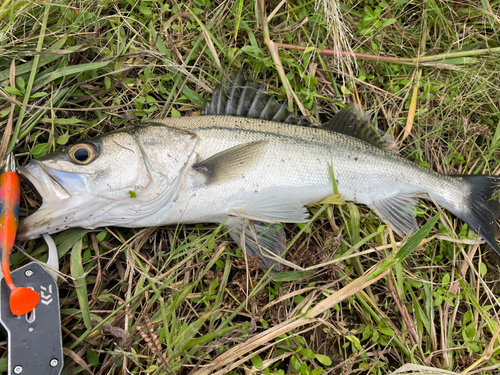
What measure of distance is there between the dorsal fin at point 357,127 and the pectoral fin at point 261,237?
2.88 ft

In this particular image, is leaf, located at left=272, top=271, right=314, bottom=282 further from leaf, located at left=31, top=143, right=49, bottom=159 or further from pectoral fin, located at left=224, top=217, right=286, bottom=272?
leaf, located at left=31, top=143, right=49, bottom=159

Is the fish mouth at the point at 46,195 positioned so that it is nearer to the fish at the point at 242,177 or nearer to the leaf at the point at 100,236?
the fish at the point at 242,177

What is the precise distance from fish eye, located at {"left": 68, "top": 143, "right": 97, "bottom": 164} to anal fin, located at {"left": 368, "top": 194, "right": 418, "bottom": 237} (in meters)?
1.94

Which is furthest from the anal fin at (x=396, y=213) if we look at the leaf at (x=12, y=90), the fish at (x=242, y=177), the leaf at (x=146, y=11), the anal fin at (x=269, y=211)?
the leaf at (x=12, y=90)

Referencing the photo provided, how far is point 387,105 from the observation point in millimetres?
2814

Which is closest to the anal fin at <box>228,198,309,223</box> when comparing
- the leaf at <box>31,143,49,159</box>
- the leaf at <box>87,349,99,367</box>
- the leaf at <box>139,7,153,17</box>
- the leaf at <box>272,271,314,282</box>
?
the leaf at <box>272,271,314,282</box>

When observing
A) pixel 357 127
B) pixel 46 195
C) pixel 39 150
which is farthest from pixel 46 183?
pixel 357 127

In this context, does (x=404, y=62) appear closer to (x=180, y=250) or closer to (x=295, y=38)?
(x=295, y=38)

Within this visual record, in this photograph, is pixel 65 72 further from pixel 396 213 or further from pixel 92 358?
pixel 396 213

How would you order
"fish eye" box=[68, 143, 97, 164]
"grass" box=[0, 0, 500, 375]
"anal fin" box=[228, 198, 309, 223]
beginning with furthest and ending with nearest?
"anal fin" box=[228, 198, 309, 223] → "grass" box=[0, 0, 500, 375] → "fish eye" box=[68, 143, 97, 164]

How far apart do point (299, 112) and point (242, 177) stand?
0.81m

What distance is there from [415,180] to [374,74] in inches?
38.0

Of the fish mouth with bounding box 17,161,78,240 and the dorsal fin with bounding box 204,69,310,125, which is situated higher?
the dorsal fin with bounding box 204,69,310,125

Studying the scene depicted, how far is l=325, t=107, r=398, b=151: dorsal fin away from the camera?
8.44 ft
